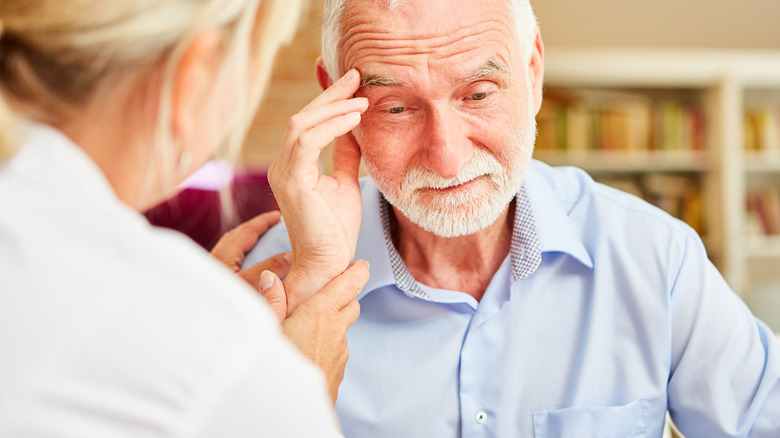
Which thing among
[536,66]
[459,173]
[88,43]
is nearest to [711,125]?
[536,66]

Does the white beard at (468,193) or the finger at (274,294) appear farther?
the white beard at (468,193)

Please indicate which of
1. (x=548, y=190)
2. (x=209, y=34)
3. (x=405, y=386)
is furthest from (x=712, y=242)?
(x=209, y=34)

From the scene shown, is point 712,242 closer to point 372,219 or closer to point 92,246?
point 372,219

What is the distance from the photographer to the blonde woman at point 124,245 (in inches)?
21.5

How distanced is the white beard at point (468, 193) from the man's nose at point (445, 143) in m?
0.02

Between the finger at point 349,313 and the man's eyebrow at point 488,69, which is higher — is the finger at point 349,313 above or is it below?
below

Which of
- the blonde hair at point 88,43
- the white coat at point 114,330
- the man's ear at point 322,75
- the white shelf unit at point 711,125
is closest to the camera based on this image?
the white coat at point 114,330

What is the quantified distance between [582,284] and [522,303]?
5.0 inches

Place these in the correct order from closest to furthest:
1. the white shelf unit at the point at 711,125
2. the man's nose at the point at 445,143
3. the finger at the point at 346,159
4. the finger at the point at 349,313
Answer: the finger at the point at 349,313, the man's nose at the point at 445,143, the finger at the point at 346,159, the white shelf unit at the point at 711,125

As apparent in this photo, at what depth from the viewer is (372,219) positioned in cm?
143

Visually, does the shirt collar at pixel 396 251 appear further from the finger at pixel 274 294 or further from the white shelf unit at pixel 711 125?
the white shelf unit at pixel 711 125

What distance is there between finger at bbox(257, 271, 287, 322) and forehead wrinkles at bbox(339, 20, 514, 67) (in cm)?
43

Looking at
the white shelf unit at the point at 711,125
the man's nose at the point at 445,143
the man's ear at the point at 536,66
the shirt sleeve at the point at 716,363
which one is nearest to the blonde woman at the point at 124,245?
the man's nose at the point at 445,143

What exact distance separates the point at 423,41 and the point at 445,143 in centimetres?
18
